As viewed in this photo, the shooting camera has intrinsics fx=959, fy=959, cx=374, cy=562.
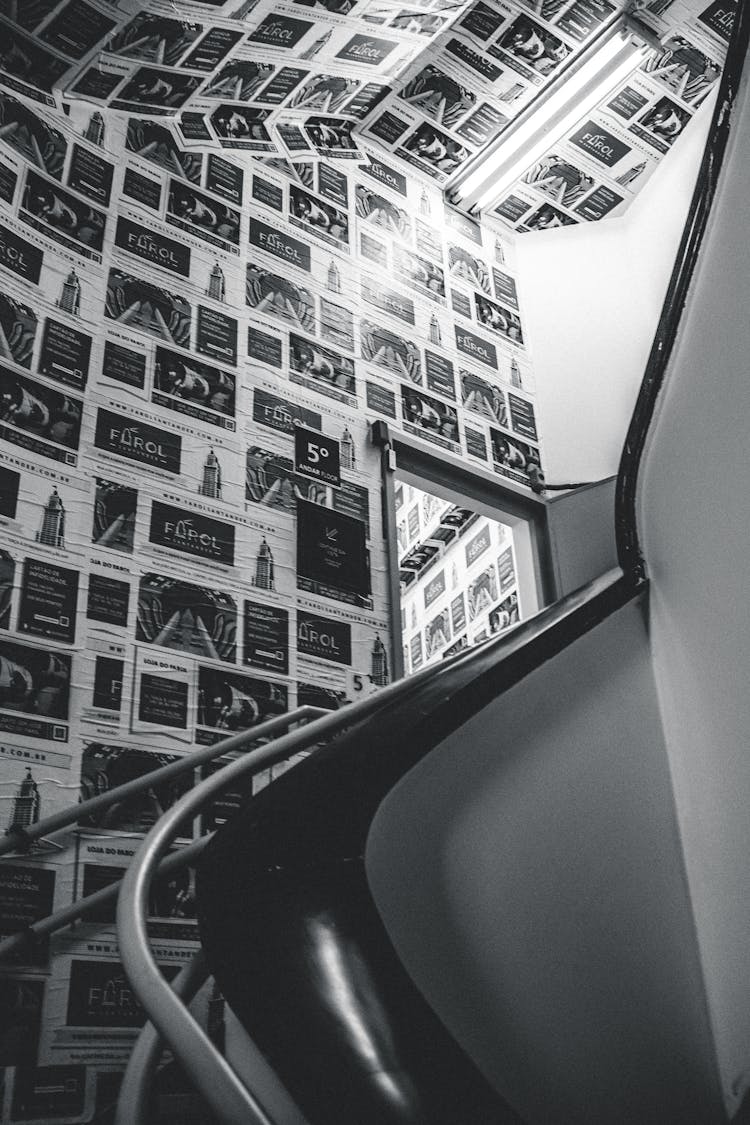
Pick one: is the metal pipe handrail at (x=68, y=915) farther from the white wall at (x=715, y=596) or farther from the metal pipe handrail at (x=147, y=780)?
the white wall at (x=715, y=596)

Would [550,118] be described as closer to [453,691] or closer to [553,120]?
[553,120]

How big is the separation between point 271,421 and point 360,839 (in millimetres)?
2795

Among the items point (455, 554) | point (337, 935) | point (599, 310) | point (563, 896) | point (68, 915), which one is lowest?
point (337, 935)

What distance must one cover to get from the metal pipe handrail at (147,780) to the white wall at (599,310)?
2255 millimetres

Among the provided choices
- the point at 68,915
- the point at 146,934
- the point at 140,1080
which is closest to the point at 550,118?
the point at 68,915

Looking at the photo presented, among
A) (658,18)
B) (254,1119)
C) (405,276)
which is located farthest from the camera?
(405,276)

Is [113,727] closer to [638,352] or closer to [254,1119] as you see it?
[254,1119]

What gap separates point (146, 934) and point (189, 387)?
266 cm

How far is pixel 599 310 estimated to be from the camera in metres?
5.06

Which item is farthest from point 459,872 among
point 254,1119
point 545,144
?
point 545,144

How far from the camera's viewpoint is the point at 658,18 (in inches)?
174

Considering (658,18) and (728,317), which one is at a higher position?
(658,18)

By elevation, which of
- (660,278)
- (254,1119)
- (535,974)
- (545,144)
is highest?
(545,144)

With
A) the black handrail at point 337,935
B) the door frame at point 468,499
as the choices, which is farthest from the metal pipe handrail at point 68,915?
the door frame at point 468,499
